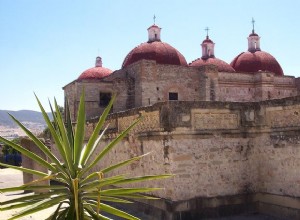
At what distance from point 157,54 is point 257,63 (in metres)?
7.63

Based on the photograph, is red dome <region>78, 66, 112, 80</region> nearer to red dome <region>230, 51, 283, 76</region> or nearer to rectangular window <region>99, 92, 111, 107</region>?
rectangular window <region>99, 92, 111, 107</region>

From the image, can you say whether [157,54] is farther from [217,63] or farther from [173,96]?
[217,63]

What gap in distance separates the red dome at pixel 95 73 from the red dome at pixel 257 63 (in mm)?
9095

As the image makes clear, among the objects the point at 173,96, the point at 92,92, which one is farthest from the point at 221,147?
the point at 92,92

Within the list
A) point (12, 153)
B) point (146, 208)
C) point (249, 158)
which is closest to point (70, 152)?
point (146, 208)

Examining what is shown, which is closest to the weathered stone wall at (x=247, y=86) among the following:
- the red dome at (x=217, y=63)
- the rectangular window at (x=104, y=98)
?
the red dome at (x=217, y=63)

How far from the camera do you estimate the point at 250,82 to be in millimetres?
24844

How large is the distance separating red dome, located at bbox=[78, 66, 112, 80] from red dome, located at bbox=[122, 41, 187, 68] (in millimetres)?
2147

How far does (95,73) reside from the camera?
83.1 ft

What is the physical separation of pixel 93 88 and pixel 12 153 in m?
11.7

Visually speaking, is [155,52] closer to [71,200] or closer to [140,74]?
[140,74]

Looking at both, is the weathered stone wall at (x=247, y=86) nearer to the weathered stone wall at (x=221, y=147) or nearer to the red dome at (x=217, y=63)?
the red dome at (x=217, y=63)

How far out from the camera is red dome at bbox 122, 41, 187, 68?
75.1 ft

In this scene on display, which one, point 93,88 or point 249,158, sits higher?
point 93,88
